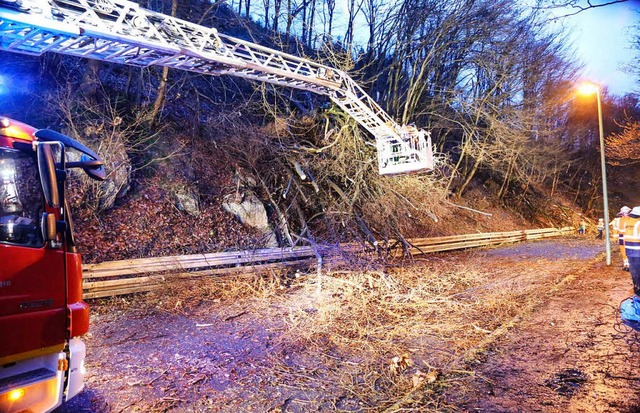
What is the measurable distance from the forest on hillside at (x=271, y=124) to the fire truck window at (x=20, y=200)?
6728 millimetres

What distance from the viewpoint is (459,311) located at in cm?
714

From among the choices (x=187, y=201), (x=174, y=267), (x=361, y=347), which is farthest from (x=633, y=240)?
(x=187, y=201)

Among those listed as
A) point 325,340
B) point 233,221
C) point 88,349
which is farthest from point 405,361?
point 233,221

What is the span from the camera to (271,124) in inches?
549

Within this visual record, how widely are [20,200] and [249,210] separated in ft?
29.8

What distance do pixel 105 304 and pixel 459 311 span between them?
6.91 m

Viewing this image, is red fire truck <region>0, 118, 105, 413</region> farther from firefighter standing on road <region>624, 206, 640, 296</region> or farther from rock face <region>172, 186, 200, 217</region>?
firefighter standing on road <region>624, 206, 640, 296</region>

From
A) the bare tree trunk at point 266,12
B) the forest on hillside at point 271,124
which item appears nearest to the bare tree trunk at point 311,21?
the forest on hillside at point 271,124

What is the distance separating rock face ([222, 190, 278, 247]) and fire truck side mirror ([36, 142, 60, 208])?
8.55m

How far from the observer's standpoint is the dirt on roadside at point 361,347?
13.0 ft

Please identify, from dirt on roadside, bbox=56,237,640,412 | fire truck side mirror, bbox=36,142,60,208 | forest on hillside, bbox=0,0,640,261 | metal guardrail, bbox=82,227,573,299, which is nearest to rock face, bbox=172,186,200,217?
forest on hillside, bbox=0,0,640,261

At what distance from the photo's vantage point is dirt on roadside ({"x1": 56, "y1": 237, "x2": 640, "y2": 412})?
13.0ft

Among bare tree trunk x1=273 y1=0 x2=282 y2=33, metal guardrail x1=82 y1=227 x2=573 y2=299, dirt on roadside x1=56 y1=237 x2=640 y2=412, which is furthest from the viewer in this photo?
bare tree trunk x1=273 y1=0 x2=282 y2=33

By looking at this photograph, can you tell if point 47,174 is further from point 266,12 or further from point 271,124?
point 266,12
